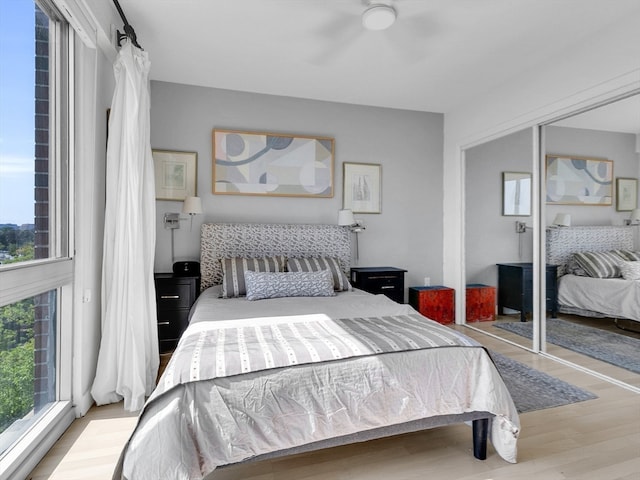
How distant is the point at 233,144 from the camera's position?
13.0 ft

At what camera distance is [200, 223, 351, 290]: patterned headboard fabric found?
12.3 ft

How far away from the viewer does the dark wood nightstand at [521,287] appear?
3.34 m

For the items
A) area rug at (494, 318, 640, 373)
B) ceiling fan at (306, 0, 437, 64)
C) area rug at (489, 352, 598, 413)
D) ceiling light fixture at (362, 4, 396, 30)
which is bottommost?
area rug at (489, 352, 598, 413)

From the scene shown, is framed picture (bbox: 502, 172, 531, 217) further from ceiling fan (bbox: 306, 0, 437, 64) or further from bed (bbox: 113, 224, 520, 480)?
bed (bbox: 113, 224, 520, 480)

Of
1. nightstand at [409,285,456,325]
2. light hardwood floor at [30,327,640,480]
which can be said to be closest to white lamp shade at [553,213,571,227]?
nightstand at [409,285,456,325]

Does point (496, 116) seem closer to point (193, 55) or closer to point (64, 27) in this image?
point (193, 55)

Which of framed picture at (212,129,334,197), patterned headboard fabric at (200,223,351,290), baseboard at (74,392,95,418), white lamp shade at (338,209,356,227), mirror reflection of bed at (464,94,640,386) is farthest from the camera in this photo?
white lamp shade at (338,209,356,227)

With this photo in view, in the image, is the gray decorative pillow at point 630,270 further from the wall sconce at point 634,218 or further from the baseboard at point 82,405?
the baseboard at point 82,405

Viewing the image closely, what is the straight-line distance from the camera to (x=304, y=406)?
155 centimetres

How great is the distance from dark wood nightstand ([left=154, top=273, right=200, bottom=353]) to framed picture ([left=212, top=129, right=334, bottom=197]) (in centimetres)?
110

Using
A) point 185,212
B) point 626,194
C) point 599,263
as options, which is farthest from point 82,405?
point 626,194

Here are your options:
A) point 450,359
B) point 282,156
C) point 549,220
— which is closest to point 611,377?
point 549,220

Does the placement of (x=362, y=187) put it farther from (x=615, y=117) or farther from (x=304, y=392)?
(x=304, y=392)

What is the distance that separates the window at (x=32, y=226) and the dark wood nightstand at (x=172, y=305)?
1114mm
